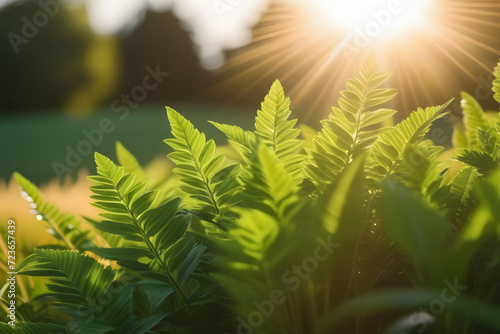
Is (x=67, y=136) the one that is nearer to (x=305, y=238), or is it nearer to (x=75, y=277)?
(x=75, y=277)

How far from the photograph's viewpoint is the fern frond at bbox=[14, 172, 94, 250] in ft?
1.50

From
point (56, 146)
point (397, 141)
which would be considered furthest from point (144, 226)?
point (56, 146)

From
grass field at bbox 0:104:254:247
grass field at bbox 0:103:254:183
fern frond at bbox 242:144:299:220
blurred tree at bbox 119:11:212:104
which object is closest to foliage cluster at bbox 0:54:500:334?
fern frond at bbox 242:144:299:220

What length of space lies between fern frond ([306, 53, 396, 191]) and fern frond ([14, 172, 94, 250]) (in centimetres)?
26

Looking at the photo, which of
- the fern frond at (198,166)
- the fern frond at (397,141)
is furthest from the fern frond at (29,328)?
the fern frond at (397,141)

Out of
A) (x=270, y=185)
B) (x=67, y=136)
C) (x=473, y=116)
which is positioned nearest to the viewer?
(x=270, y=185)

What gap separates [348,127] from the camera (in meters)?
0.31

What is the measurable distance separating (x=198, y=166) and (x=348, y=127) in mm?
109

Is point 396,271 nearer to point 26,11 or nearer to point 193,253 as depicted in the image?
point 193,253

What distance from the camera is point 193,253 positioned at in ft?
0.97

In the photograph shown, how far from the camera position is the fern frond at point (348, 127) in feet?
Answer: 0.98

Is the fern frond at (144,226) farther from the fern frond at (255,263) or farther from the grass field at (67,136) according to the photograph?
the grass field at (67,136)

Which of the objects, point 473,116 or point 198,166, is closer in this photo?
point 198,166

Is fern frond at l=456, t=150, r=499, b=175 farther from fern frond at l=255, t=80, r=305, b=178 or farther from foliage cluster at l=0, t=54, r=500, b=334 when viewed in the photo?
fern frond at l=255, t=80, r=305, b=178
